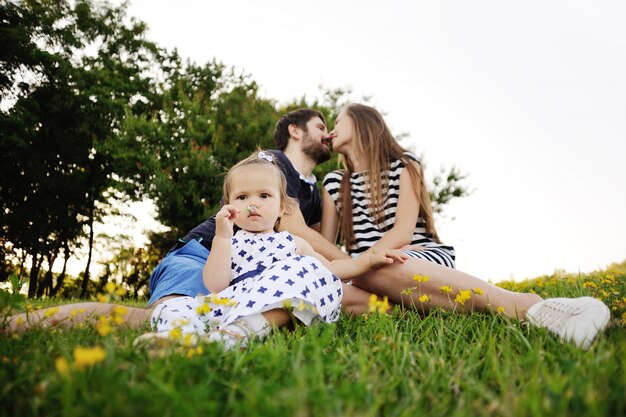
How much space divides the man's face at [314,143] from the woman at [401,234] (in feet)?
2.22

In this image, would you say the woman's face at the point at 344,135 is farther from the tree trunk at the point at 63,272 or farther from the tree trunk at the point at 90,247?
the tree trunk at the point at 63,272

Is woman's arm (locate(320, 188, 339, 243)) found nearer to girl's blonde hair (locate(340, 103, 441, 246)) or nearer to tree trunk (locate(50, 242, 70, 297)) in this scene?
girl's blonde hair (locate(340, 103, 441, 246))

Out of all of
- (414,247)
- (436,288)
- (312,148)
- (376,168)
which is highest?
(312,148)

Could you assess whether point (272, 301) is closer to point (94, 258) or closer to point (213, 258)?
point (213, 258)

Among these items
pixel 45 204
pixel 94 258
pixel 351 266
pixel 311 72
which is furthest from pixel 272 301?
pixel 94 258

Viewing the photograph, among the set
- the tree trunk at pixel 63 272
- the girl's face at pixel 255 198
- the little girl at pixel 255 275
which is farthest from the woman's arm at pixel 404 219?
the tree trunk at pixel 63 272

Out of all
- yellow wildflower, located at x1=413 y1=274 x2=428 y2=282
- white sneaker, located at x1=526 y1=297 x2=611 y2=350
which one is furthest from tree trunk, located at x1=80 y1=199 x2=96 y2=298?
white sneaker, located at x1=526 y1=297 x2=611 y2=350

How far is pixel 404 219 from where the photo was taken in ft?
11.3

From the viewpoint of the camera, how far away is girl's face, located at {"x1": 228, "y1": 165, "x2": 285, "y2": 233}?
287 cm

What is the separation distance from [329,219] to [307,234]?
486mm

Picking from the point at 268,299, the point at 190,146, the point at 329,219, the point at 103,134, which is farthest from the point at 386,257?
the point at 103,134

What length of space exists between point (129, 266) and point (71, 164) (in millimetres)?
4718

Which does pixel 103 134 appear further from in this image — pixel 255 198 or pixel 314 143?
pixel 255 198

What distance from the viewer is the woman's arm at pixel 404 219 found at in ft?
11.2
